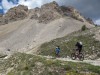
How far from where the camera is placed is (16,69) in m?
19.1

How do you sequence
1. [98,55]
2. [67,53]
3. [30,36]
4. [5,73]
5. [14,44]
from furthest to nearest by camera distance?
[30,36]
[14,44]
[67,53]
[98,55]
[5,73]

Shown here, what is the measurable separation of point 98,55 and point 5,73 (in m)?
50.1

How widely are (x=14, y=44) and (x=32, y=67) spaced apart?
156 metres

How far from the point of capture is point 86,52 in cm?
7150

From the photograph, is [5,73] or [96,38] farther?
[96,38]

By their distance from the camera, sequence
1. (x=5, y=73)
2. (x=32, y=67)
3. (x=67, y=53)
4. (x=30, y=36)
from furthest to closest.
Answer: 1. (x=30, y=36)
2. (x=67, y=53)
3. (x=5, y=73)
4. (x=32, y=67)

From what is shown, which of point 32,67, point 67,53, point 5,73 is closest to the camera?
point 32,67

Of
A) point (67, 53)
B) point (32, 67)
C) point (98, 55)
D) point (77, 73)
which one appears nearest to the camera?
point (77, 73)

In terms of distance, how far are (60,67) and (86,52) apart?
5447 cm

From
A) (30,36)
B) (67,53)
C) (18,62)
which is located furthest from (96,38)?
(30,36)

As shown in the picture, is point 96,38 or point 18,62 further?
point 96,38

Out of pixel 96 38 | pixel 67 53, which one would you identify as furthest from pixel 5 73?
pixel 96 38

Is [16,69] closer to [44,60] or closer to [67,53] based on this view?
[44,60]

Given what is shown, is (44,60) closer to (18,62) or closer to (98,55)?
(18,62)
